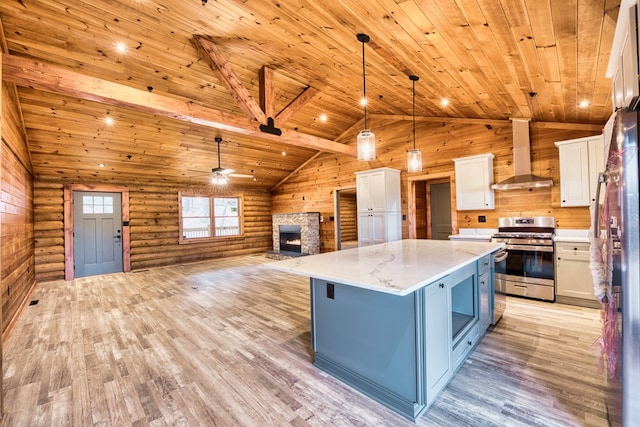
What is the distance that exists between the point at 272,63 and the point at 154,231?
559 centimetres

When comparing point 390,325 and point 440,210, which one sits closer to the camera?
point 390,325

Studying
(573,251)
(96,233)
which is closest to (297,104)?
(573,251)

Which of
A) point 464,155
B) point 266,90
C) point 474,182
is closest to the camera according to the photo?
point 266,90

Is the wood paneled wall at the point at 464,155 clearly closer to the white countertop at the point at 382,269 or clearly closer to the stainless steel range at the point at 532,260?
the stainless steel range at the point at 532,260

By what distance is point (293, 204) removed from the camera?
29.6 feet

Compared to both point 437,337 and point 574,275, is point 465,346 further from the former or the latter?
point 574,275

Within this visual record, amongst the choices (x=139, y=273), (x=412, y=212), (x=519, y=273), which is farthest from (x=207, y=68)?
(x=519, y=273)

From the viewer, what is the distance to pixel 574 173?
3.98 metres

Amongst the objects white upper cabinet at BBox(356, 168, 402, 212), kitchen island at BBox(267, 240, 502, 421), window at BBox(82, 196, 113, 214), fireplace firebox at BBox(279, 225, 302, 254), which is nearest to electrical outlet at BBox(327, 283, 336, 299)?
kitchen island at BBox(267, 240, 502, 421)

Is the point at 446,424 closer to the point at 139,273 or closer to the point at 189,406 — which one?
the point at 189,406

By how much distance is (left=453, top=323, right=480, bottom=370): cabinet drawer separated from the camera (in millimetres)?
2234

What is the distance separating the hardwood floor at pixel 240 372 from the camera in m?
1.85

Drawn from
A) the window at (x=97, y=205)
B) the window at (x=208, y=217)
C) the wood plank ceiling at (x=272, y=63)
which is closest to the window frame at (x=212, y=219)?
the window at (x=208, y=217)

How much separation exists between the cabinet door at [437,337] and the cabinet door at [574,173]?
3.43 m
